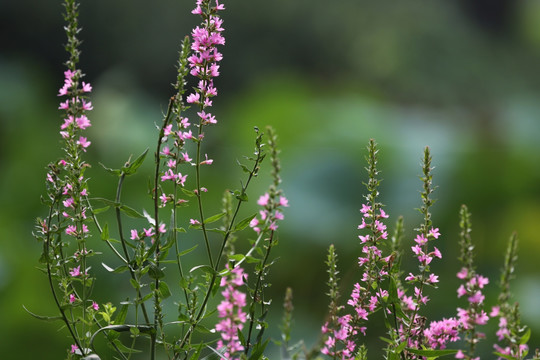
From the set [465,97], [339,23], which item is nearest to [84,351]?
[339,23]

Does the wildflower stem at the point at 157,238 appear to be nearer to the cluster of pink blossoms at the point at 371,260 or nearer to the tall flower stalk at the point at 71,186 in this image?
the tall flower stalk at the point at 71,186

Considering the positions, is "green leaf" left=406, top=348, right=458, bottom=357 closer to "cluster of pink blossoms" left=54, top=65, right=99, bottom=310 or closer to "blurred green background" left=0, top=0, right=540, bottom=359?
"cluster of pink blossoms" left=54, top=65, right=99, bottom=310

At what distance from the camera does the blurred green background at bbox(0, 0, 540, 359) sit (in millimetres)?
2992

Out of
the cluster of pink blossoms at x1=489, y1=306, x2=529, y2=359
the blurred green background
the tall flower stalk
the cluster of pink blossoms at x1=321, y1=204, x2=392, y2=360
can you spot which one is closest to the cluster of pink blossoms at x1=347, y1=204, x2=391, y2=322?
the cluster of pink blossoms at x1=321, y1=204, x2=392, y2=360

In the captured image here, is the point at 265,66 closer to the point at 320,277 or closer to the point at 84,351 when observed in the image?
the point at 320,277

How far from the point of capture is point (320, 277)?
3.04m

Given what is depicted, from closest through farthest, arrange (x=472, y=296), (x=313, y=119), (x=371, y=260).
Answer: (x=472, y=296) < (x=371, y=260) < (x=313, y=119)

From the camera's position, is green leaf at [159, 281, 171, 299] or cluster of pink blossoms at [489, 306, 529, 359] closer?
cluster of pink blossoms at [489, 306, 529, 359]

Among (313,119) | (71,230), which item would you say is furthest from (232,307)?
(313,119)

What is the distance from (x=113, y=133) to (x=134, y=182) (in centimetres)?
55

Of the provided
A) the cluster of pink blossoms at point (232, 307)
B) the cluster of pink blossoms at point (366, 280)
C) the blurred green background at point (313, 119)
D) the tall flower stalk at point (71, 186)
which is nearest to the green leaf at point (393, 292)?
the cluster of pink blossoms at point (366, 280)

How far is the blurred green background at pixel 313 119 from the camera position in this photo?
2992 millimetres

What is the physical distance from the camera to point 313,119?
13.0 feet

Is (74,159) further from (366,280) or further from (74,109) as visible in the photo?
(366,280)
